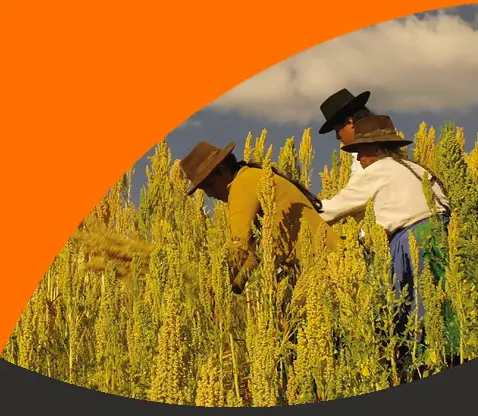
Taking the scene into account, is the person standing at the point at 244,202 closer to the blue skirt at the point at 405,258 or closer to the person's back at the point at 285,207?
the person's back at the point at 285,207

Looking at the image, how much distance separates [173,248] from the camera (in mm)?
2309

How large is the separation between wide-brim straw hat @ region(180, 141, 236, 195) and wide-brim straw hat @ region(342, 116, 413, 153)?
50cm

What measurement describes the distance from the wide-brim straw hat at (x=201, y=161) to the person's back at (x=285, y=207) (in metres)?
0.11

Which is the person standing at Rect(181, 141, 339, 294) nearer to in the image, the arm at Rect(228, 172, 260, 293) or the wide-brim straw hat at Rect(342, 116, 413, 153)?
the arm at Rect(228, 172, 260, 293)

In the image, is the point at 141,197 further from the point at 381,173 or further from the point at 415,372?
the point at 415,372

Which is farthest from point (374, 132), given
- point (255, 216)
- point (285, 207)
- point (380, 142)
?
point (255, 216)

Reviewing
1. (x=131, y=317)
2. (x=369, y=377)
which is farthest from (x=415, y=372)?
(x=131, y=317)

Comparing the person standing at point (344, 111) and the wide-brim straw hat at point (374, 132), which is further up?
the person standing at point (344, 111)

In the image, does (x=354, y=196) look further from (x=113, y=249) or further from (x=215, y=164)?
(x=113, y=249)

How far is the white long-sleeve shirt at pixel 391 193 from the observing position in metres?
2.91

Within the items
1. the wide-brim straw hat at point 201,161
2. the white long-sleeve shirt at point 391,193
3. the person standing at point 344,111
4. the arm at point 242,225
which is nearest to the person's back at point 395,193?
the white long-sleeve shirt at point 391,193

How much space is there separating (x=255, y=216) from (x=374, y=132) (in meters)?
0.59

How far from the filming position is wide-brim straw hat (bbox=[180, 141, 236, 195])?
117 inches

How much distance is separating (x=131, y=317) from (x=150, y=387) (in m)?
0.34
